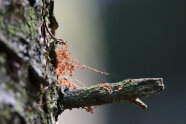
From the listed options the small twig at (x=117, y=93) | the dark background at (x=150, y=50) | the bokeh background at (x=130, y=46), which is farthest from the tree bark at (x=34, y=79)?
the dark background at (x=150, y=50)

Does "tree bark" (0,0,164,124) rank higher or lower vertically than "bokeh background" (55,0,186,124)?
lower

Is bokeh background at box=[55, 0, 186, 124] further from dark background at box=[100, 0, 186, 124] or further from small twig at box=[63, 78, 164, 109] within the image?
small twig at box=[63, 78, 164, 109]

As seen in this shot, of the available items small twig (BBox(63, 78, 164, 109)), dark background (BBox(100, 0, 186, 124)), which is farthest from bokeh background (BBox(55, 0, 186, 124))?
small twig (BBox(63, 78, 164, 109))

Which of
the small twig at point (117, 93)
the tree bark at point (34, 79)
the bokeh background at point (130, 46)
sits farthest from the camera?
the bokeh background at point (130, 46)

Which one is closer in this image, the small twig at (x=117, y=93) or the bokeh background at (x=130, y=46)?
the small twig at (x=117, y=93)

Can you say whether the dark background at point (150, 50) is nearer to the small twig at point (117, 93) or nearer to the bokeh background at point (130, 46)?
the bokeh background at point (130, 46)

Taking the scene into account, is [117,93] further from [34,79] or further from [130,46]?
[130,46]

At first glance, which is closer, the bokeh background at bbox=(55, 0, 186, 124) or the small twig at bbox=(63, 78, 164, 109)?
the small twig at bbox=(63, 78, 164, 109)
